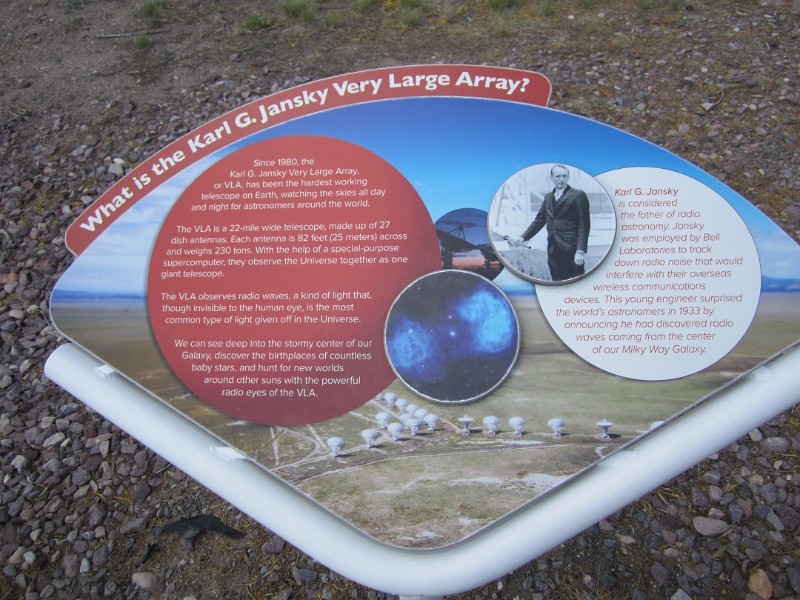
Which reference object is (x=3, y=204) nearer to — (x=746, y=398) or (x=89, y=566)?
(x=89, y=566)

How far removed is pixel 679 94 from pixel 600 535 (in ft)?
8.01

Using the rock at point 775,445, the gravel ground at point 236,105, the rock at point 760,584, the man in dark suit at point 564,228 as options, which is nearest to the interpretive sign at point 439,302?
the man in dark suit at point 564,228

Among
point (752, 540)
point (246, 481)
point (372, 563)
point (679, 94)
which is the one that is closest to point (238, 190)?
point (246, 481)

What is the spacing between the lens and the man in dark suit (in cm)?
139

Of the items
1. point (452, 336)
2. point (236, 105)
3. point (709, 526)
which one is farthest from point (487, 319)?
point (236, 105)

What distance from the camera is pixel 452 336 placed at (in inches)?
53.5

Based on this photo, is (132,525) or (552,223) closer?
(552,223)

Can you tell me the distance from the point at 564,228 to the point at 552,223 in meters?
0.03

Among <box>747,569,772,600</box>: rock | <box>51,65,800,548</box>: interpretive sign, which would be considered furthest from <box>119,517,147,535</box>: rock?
<box>747,569,772,600</box>: rock

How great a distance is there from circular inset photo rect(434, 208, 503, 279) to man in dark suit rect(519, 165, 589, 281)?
0.30 feet

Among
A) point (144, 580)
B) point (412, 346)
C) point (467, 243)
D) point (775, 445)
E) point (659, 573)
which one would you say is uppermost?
point (467, 243)

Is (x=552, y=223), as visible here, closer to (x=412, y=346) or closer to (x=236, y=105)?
(x=412, y=346)

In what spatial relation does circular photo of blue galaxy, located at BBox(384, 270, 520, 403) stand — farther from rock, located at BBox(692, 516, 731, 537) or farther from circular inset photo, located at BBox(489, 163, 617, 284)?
rock, located at BBox(692, 516, 731, 537)

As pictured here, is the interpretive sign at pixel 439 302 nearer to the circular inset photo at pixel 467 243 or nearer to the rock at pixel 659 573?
the circular inset photo at pixel 467 243
